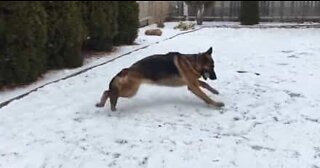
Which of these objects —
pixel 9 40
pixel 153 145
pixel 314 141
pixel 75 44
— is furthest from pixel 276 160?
pixel 75 44

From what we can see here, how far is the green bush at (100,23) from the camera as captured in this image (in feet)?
27.7

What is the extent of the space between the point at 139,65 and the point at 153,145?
4.06ft

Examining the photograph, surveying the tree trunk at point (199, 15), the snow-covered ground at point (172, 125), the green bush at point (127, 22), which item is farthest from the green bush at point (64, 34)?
the tree trunk at point (199, 15)

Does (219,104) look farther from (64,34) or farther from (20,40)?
(64,34)

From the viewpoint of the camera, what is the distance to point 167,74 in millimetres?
5090

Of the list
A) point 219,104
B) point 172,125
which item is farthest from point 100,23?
point 172,125

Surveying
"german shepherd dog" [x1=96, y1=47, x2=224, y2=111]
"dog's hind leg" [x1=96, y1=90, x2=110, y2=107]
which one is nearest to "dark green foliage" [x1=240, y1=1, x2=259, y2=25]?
"german shepherd dog" [x1=96, y1=47, x2=224, y2=111]

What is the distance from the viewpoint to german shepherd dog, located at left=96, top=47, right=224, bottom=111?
198 inches

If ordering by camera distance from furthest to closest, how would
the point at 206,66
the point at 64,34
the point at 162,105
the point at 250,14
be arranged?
1. the point at 250,14
2. the point at 64,34
3. the point at 162,105
4. the point at 206,66

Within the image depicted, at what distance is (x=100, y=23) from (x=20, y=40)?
264cm

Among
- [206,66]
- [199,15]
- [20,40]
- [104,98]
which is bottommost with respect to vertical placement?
[104,98]

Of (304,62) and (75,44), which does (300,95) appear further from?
(75,44)

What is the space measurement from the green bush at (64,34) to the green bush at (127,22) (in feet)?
7.16

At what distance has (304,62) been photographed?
24.2ft
